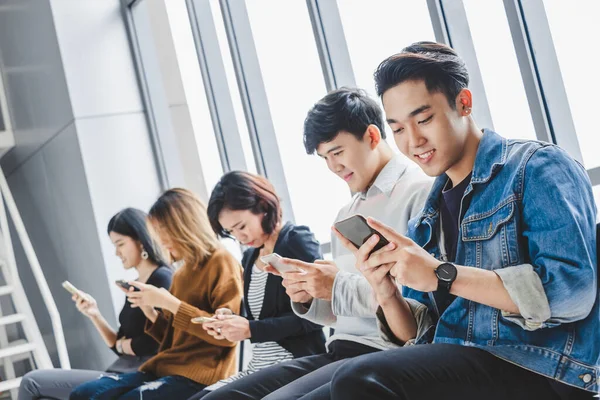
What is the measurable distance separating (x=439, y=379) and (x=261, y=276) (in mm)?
1493

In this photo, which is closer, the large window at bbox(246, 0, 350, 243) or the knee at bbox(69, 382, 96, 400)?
the knee at bbox(69, 382, 96, 400)

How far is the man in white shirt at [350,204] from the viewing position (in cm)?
218

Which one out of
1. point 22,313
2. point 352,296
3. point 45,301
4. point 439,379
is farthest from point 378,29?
point 22,313

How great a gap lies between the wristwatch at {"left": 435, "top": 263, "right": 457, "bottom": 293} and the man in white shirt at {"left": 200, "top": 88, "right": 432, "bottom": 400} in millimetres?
652

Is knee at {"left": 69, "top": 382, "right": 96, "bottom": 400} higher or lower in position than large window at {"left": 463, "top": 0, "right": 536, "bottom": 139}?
lower

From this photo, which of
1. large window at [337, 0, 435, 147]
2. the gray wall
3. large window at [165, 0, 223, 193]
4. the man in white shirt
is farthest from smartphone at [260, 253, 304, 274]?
A: the gray wall

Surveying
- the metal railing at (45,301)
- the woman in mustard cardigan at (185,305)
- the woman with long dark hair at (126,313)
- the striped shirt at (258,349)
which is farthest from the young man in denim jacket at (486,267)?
the metal railing at (45,301)

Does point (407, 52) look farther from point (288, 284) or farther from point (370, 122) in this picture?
point (288, 284)

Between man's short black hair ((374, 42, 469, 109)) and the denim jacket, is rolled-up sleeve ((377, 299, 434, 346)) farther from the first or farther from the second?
man's short black hair ((374, 42, 469, 109))

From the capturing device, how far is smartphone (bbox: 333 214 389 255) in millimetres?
1605

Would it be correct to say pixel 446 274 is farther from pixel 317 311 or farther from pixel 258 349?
pixel 258 349

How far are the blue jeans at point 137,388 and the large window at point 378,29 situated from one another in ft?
4.62

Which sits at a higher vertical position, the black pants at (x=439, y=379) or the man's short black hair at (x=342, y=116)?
the man's short black hair at (x=342, y=116)

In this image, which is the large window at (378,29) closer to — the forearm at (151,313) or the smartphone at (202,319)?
the smartphone at (202,319)
